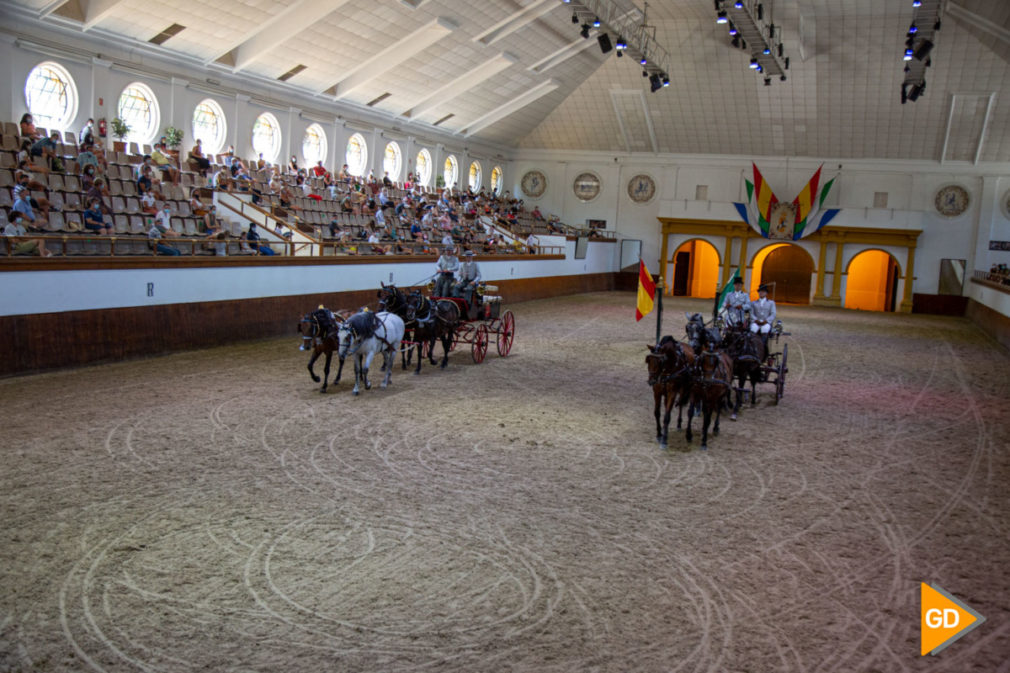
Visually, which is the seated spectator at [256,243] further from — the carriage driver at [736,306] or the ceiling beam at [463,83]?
the ceiling beam at [463,83]

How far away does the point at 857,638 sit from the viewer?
4840 millimetres

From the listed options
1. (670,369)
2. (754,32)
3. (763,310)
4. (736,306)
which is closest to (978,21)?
(754,32)

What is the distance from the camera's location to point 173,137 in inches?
820

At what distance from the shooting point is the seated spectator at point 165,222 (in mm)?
15727

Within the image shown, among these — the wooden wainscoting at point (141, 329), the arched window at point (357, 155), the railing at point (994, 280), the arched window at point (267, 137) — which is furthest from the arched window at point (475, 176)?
the railing at point (994, 280)

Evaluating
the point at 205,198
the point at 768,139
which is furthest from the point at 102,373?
the point at 768,139

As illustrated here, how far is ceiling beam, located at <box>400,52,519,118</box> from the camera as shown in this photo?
29562 millimetres

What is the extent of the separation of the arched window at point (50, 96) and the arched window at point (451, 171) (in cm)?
1926

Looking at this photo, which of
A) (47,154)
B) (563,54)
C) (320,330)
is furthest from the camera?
(563,54)

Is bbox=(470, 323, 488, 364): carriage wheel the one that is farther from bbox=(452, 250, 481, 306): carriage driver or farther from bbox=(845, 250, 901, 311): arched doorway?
bbox=(845, 250, 901, 311): arched doorway

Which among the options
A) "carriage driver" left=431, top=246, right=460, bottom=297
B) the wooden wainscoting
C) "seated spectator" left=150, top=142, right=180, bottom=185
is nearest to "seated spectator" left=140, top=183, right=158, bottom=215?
"seated spectator" left=150, top=142, right=180, bottom=185

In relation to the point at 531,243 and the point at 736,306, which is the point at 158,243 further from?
the point at 531,243

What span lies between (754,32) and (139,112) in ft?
60.0

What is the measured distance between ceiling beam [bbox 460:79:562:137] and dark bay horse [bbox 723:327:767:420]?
2534 centimetres
